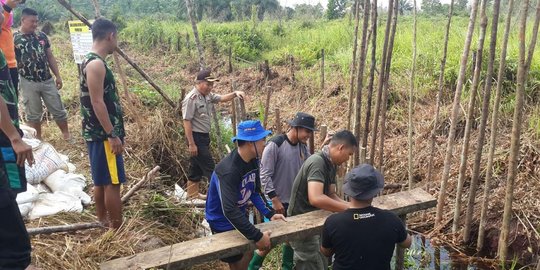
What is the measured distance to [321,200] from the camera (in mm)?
2760

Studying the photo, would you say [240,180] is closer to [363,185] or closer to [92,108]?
[363,185]

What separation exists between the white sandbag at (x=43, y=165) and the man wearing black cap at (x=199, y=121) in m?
1.32

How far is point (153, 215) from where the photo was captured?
12.6 feet

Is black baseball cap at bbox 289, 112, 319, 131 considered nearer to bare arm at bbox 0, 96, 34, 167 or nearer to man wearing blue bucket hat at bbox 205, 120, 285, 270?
man wearing blue bucket hat at bbox 205, 120, 285, 270

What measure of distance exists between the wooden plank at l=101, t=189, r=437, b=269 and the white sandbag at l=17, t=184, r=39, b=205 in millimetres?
1550

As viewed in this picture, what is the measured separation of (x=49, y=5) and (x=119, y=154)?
113ft

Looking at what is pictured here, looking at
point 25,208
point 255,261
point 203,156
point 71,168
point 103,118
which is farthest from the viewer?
point 203,156

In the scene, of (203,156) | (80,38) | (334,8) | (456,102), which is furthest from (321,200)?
(334,8)

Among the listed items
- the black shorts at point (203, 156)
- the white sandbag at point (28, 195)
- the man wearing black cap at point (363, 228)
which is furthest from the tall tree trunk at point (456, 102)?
the white sandbag at point (28, 195)

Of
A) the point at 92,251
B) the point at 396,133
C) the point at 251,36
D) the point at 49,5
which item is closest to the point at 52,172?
the point at 92,251

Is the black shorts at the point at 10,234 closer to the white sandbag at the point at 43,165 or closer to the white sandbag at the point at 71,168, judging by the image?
the white sandbag at the point at 43,165

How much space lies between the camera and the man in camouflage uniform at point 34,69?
4789mm

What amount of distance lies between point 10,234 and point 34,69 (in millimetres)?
3393

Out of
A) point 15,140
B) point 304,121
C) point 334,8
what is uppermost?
point 334,8
